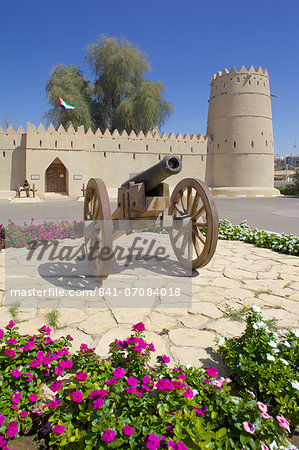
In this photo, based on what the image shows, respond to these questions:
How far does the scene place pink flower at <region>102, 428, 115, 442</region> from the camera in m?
1.41

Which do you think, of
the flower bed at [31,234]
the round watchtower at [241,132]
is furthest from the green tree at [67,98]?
the flower bed at [31,234]

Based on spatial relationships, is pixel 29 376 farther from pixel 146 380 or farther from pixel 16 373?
pixel 146 380

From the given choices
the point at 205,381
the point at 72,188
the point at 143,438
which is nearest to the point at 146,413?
the point at 143,438

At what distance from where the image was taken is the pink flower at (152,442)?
1.38m

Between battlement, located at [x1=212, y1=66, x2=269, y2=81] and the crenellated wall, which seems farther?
battlement, located at [x1=212, y1=66, x2=269, y2=81]

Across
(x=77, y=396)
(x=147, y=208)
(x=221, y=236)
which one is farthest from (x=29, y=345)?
(x=221, y=236)

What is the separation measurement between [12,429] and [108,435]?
0.49 metres

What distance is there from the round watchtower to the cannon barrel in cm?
2213

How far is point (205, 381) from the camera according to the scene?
74.2 inches

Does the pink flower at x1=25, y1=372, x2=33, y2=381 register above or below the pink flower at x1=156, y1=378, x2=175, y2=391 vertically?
below

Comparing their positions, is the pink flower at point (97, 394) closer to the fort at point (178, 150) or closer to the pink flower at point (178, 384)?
the pink flower at point (178, 384)

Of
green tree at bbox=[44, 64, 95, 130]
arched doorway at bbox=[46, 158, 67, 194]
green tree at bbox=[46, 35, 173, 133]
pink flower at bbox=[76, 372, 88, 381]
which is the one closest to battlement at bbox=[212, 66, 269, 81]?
green tree at bbox=[46, 35, 173, 133]

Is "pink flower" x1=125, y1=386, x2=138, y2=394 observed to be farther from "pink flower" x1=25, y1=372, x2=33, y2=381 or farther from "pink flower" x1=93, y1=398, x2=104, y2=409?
"pink flower" x1=25, y1=372, x2=33, y2=381

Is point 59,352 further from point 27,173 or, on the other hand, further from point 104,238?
point 27,173
